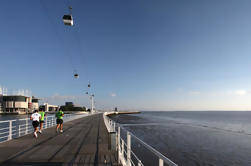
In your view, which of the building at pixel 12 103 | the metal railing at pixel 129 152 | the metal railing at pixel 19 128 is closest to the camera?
the metal railing at pixel 129 152

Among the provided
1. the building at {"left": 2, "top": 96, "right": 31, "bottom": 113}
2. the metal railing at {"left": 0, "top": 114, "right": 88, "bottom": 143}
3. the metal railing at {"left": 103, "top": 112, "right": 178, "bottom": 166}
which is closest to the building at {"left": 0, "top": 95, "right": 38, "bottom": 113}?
the building at {"left": 2, "top": 96, "right": 31, "bottom": 113}

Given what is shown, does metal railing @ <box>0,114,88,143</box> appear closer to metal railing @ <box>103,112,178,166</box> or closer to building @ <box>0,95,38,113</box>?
metal railing @ <box>103,112,178,166</box>

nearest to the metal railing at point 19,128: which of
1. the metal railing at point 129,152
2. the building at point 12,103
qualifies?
the metal railing at point 129,152

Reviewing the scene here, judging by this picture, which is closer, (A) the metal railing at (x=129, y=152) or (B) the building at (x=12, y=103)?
(A) the metal railing at (x=129, y=152)

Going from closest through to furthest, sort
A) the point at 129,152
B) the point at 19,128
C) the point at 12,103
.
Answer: the point at 129,152, the point at 19,128, the point at 12,103

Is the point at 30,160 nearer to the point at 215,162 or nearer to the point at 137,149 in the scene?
the point at 137,149

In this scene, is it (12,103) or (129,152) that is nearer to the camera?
(129,152)

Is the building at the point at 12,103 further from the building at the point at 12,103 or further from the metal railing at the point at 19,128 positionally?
the metal railing at the point at 19,128

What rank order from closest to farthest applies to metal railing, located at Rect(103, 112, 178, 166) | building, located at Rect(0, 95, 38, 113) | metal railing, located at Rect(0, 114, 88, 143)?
1. metal railing, located at Rect(103, 112, 178, 166)
2. metal railing, located at Rect(0, 114, 88, 143)
3. building, located at Rect(0, 95, 38, 113)

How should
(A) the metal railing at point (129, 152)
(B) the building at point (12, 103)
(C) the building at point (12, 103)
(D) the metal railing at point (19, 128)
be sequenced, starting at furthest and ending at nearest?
1. (B) the building at point (12, 103)
2. (C) the building at point (12, 103)
3. (D) the metal railing at point (19, 128)
4. (A) the metal railing at point (129, 152)

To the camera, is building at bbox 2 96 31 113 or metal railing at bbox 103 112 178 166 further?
building at bbox 2 96 31 113

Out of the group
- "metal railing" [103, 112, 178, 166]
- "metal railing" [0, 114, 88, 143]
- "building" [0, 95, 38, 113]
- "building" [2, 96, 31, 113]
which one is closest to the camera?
"metal railing" [103, 112, 178, 166]

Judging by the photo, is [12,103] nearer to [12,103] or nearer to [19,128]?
[12,103]

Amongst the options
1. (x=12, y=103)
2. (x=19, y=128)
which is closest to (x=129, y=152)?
(x=19, y=128)
